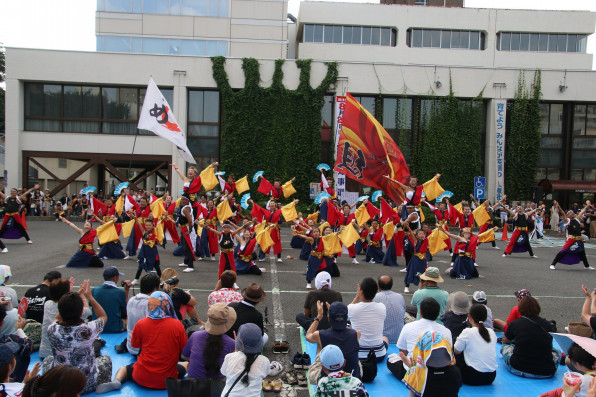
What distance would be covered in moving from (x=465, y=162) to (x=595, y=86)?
31.1 ft

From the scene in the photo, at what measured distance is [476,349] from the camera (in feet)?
16.4

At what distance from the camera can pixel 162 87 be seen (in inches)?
1102

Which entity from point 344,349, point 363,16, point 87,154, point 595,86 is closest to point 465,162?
point 595,86

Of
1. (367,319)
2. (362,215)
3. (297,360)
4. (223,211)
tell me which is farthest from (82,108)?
(367,319)

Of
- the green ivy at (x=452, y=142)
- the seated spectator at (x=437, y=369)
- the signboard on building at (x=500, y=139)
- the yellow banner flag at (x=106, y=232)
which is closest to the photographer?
the seated spectator at (x=437, y=369)

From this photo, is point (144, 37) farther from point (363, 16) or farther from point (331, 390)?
point (331, 390)

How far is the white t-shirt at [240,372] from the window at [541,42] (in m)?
35.7

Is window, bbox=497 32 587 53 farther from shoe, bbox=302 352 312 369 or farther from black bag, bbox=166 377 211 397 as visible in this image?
black bag, bbox=166 377 211 397

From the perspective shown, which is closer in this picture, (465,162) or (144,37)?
(465,162)

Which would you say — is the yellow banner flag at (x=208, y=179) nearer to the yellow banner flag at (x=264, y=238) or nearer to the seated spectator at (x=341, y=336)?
the yellow banner flag at (x=264, y=238)

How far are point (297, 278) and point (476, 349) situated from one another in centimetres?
652

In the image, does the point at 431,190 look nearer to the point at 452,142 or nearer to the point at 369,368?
the point at 369,368

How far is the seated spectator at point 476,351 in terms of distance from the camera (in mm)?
4910

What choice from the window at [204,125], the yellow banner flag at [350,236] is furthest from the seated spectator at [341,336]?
the window at [204,125]
